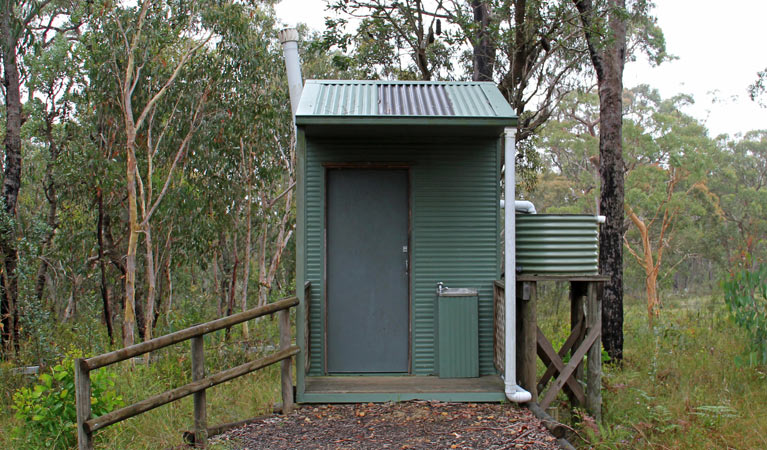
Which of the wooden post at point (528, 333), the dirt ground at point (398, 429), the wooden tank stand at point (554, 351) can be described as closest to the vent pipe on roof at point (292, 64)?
the wooden tank stand at point (554, 351)

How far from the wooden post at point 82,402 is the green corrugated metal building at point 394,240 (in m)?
2.28

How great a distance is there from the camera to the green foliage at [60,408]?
5223 mm

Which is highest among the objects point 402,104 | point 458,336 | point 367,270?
point 402,104

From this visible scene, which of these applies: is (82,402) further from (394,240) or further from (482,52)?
(482,52)

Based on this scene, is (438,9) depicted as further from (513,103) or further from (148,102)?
(148,102)

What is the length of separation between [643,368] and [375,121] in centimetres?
593

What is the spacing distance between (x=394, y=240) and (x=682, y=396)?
3.77m

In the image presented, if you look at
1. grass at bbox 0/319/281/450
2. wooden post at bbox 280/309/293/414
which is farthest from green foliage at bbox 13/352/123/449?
wooden post at bbox 280/309/293/414

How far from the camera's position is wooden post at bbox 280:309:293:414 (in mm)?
5340

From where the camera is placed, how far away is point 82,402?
414 cm

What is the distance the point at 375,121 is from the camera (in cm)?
512

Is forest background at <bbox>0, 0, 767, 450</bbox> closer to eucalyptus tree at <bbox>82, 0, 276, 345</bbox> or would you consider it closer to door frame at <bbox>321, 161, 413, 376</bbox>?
eucalyptus tree at <bbox>82, 0, 276, 345</bbox>

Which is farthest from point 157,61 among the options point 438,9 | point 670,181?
point 670,181

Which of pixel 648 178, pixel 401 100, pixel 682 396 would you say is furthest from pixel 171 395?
pixel 648 178
